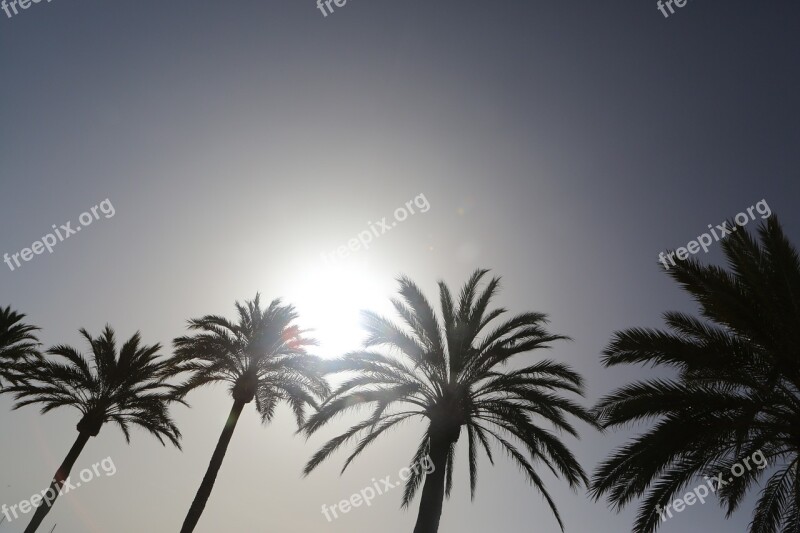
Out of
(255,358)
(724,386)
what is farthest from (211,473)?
(724,386)

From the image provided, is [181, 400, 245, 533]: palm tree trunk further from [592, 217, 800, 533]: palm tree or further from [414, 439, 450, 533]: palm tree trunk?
[592, 217, 800, 533]: palm tree

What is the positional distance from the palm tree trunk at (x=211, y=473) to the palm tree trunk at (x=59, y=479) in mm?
7027

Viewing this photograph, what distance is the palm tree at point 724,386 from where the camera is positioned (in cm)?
812

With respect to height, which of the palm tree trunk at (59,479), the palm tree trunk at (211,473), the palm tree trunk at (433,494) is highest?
the palm tree trunk at (59,479)

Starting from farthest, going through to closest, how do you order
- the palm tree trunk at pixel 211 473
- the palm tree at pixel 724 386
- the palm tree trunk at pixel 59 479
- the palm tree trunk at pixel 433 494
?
the palm tree trunk at pixel 59 479 → the palm tree trunk at pixel 211 473 → the palm tree trunk at pixel 433 494 → the palm tree at pixel 724 386

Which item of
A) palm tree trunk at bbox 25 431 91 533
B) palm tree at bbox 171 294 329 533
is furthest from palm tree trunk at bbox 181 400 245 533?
palm tree trunk at bbox 25 431 91 533

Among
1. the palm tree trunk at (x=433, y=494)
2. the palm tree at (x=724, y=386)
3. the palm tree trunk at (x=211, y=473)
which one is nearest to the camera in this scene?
the palm tree at (x=724, y=386)

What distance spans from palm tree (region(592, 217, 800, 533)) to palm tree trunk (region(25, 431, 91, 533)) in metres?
19.9

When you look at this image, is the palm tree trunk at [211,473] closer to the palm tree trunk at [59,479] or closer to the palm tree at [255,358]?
the palm tree at [255,358]

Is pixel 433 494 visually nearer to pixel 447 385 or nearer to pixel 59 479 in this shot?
pixel 447 385

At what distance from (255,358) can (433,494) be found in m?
8.85

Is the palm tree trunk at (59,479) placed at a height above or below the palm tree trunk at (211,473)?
above

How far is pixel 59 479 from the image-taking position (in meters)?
18.3

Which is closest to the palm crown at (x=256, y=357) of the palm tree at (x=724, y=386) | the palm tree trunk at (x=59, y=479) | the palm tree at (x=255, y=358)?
the palm tree at (x=255, y=358)
